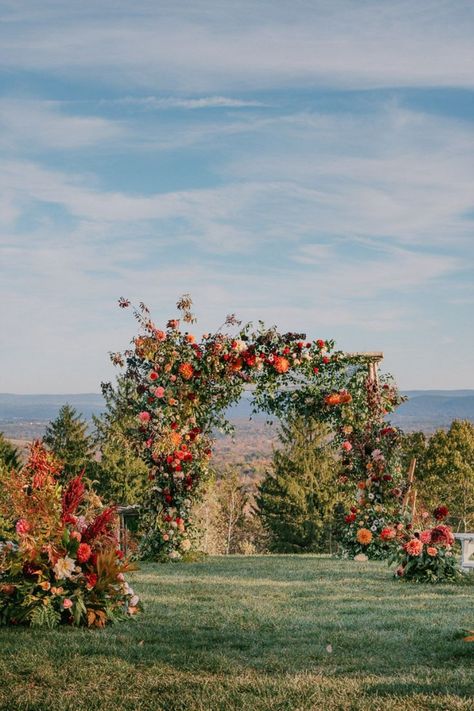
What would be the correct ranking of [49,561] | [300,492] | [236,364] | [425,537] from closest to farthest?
[49,561], [425,537], [236,364], [300,492]

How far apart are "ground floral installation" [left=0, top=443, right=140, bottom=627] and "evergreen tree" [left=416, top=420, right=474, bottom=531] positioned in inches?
1070

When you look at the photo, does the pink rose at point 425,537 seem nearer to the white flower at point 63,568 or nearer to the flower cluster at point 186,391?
the flower cluster at point 186,391

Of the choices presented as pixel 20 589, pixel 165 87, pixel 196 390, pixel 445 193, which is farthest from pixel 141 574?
pixel 445 193

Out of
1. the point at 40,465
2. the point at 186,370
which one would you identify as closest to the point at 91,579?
the point at 40,465

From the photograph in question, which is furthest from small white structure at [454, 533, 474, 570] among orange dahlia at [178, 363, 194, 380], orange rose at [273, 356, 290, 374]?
orange dahlia at [178, 363, 194, 380]

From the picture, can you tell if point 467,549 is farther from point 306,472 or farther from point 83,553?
point 306,472

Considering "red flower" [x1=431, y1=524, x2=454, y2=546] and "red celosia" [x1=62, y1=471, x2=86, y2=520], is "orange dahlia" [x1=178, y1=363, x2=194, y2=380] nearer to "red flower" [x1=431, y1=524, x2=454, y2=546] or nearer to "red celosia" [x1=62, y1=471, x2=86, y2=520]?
"red flower" [x1=431, y1=524, x2=454, y2=546]

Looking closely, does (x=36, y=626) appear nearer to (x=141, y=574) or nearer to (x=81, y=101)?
(x=141, y=574)

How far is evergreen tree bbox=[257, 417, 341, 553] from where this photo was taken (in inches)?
1427

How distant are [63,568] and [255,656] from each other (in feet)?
5.85

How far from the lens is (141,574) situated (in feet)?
34.0

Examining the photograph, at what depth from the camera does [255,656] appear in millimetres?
5129

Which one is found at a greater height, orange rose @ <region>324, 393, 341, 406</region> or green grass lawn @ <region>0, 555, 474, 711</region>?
orange rose @ <region>324, 393, 341, 406</region>

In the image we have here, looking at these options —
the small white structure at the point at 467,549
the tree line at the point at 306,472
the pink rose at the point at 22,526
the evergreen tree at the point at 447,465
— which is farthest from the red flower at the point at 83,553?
the evergreen tree at the point at 447,465
